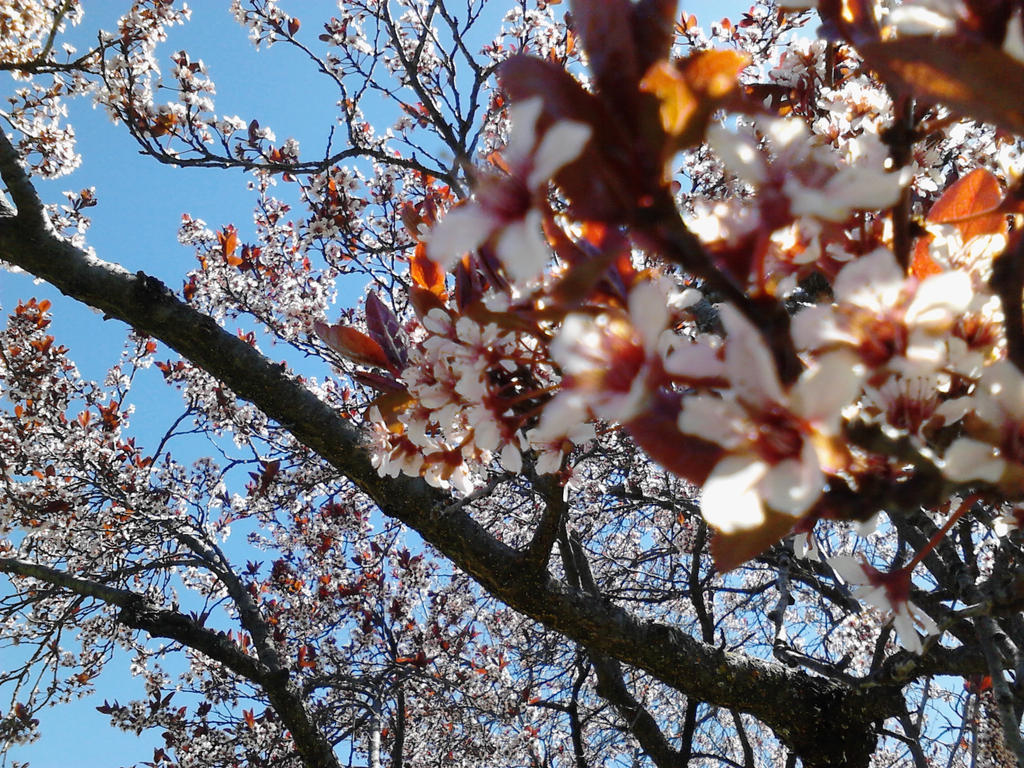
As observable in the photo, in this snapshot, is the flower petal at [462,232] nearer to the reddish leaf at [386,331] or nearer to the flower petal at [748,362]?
the flower petal at [748,362]

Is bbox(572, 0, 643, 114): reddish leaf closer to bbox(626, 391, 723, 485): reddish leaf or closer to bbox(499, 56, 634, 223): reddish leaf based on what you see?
bbox(499, 56, 634, 223): reddish leaf

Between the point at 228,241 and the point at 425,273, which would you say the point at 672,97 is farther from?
the point at 228,241

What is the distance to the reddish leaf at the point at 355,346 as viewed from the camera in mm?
918

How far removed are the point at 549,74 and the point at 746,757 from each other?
130 inches

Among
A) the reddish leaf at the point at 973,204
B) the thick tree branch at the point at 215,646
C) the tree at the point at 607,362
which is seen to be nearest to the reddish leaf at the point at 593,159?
the tree at the point at 607,362

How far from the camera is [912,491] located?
382 mm

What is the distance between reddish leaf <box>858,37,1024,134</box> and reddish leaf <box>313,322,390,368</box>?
71 cm

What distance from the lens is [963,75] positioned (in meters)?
0.36

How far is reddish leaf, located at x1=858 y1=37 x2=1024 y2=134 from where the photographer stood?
0.36 metres

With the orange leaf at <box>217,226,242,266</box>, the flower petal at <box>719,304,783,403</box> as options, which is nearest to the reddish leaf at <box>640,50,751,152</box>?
the flower petal at <box>719,304,783,403</box>

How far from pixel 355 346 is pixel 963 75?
2.48 ft

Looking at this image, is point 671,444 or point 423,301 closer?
point 671,444

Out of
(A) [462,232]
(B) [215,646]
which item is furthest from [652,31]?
(B) [215,646]

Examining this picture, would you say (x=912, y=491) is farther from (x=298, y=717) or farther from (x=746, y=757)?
(x=298, y=717)
